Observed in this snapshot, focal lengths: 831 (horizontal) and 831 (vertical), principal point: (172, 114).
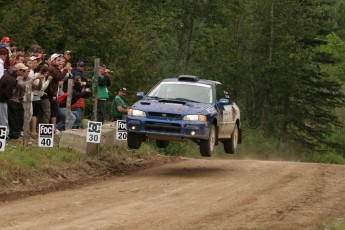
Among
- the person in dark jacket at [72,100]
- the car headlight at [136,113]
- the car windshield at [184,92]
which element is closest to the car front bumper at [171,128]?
the car headlight at [136,113]

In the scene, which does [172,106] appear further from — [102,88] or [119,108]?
[119,108]

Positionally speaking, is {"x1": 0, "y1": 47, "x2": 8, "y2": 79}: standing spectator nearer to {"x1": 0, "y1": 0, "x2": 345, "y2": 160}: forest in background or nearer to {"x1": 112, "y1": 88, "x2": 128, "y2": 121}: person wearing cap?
{"x1": 112, "y1": 88, "x2": 128, "y2": 121}: person wearing cap

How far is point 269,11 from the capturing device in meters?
61.1

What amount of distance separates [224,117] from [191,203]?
646 centimetres

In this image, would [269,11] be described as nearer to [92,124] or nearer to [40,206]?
[92,124]

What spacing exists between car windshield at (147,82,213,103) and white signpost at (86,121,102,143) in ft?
5.29

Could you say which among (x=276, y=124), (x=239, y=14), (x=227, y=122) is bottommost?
(x=276, y=124)

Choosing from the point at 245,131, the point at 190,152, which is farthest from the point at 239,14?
the point at 190,152

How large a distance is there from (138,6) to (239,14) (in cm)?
944

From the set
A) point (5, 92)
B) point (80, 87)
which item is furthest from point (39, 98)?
point (80, 87)

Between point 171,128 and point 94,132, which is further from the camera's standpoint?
point 94,132

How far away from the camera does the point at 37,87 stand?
18.9 m

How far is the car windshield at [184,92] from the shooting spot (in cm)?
1978

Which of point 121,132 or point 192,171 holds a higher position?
point 121,132
